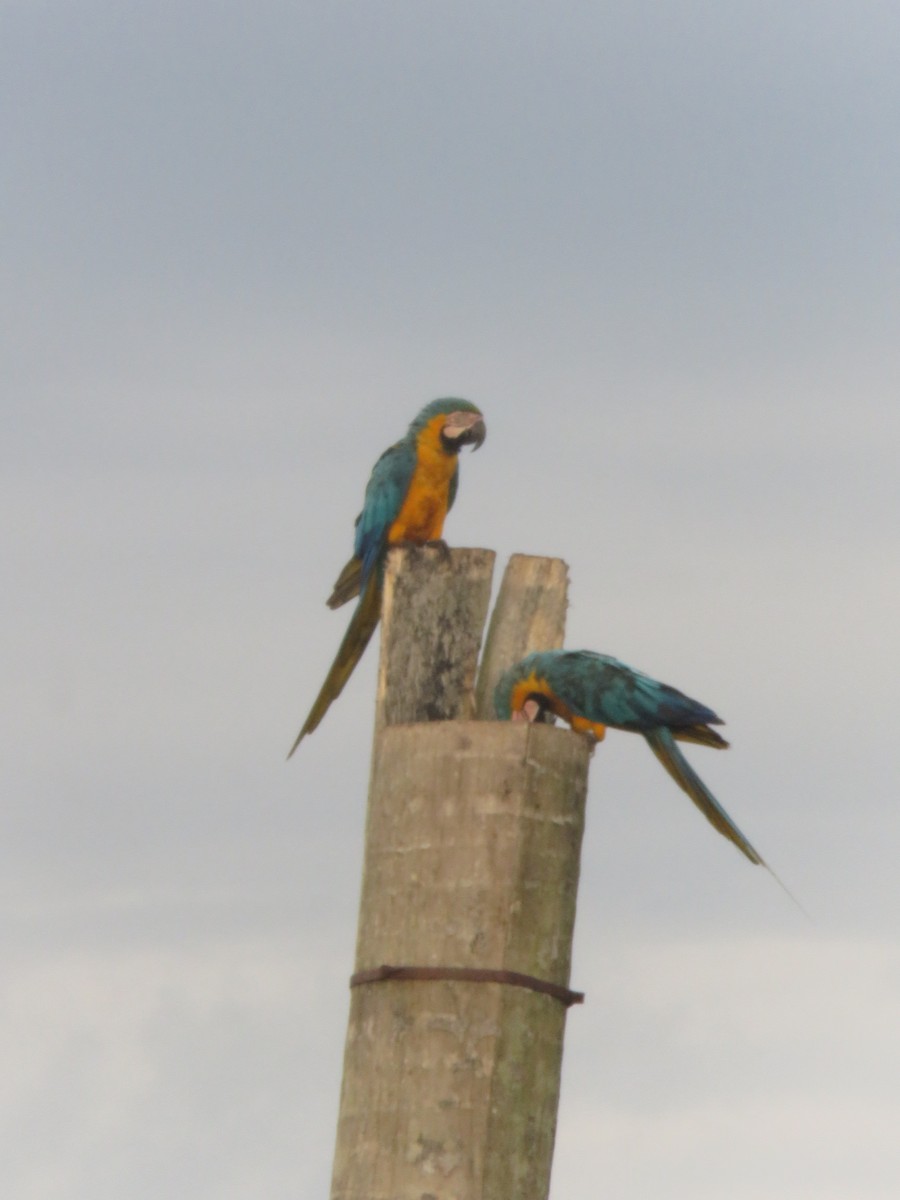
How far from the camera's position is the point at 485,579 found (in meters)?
4.25

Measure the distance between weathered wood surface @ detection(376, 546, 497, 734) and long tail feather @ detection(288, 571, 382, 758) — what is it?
5.64 feet

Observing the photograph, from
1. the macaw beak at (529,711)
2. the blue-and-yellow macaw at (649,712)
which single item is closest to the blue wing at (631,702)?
the blue-and-yellow macaw at (649,712)

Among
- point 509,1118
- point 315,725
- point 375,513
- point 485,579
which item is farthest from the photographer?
point 375,513

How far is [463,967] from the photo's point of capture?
321 cm

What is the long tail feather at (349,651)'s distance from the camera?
6.13 metres

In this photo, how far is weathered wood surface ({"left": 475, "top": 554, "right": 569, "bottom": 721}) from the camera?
4406 mm

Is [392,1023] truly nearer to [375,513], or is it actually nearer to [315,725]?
[315,725]

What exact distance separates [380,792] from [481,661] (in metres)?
0.99

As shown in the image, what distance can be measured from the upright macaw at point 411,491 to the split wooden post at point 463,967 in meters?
3.86

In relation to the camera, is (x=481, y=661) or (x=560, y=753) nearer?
(x=560, y=753)

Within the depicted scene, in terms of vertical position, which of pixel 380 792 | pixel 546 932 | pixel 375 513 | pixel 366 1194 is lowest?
pixel 366 1194

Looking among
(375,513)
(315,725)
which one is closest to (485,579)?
(315,725)

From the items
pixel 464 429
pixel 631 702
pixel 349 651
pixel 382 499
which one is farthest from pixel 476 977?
pixel 464 429

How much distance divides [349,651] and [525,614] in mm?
2306
